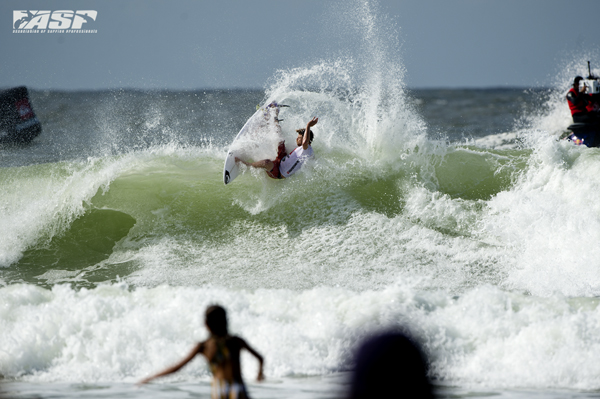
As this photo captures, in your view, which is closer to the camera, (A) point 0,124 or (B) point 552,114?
(A) point 0,124

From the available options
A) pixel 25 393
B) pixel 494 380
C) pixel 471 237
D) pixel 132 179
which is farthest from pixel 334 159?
pixel 25 393

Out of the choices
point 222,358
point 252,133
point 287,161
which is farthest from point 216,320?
point 252,133

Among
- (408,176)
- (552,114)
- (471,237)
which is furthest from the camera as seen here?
(552,114)

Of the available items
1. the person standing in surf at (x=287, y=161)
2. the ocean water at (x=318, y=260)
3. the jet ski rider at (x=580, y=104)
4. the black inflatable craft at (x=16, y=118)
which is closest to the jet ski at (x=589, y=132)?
the jet ski rider at (x=580, y=104)

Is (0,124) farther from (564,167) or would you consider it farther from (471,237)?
(564,167)

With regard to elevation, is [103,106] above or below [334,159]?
above

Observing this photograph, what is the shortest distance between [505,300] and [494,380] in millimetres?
1195

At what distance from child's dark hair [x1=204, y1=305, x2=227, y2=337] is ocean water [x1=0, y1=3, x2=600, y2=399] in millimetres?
1745

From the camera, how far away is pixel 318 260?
286 inches

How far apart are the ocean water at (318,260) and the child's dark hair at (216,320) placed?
1745 mm

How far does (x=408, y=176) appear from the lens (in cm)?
898

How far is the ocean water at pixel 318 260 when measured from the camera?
465 centimetres

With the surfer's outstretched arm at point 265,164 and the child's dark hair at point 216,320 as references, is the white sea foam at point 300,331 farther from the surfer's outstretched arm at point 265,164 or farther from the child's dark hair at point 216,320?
the surfer's outstretched arm at point 265,164

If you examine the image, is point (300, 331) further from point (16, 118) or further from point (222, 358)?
point (16, 118)
